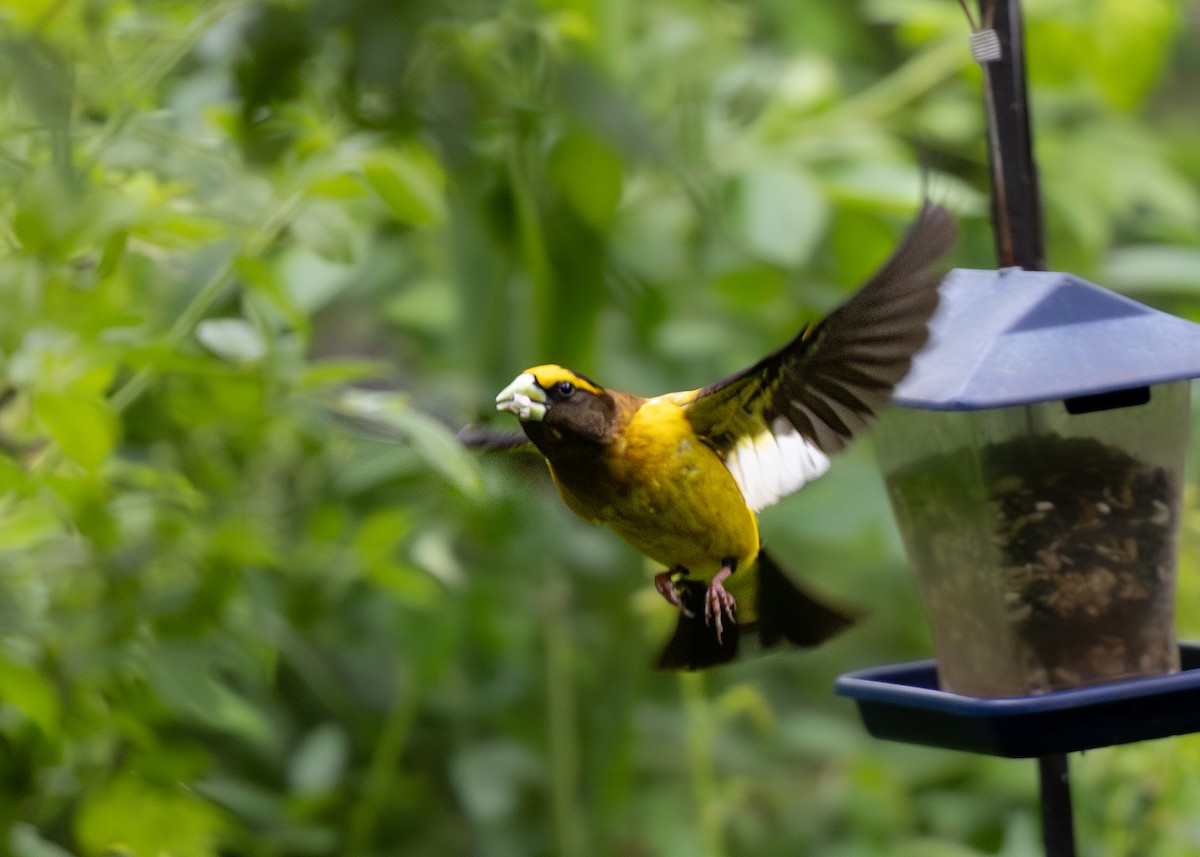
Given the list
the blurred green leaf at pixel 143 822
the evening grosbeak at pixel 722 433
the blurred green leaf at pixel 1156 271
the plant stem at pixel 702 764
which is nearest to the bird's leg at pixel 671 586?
the evening grosbeak at pixel 722 433

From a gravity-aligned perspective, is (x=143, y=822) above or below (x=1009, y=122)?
below

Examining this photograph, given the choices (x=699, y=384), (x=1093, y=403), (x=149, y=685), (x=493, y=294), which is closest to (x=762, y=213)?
(x=493, y=294)

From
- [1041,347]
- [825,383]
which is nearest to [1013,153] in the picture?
[1041,347]

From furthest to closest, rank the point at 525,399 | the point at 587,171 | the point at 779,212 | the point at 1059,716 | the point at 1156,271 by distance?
the point at 1156,271, the point at 779,212, the point at 587,171, the point at 1059,716, the point at 525,399

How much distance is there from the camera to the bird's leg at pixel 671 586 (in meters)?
1.28

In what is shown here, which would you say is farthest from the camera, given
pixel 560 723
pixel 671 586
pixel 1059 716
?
pixel 560 723

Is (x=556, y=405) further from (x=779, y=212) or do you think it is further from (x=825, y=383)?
(x=779, y=212)

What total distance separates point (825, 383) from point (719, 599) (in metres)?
0.24

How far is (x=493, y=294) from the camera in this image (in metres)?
1.76

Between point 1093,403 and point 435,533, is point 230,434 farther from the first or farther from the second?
point 1093,403

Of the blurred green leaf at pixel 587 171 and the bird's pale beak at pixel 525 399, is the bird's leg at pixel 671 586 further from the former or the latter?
the blurred green leaf at pixel 587 171

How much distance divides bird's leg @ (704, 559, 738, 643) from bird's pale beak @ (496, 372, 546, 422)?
0.82 feet

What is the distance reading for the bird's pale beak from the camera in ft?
3.45

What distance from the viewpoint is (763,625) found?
1.36m
